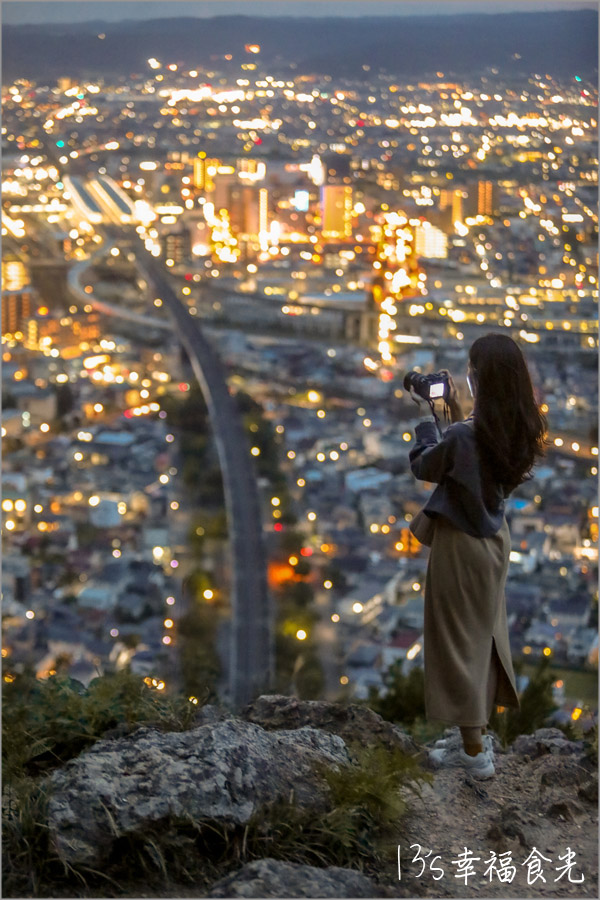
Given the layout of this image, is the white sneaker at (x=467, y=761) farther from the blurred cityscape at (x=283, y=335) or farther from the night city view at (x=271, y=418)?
the blurred cityscape at (x=283, y=335)

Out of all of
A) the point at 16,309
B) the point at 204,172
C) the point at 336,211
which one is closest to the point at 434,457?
the point at 336,211

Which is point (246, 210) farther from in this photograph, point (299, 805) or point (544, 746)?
point (299, 805)

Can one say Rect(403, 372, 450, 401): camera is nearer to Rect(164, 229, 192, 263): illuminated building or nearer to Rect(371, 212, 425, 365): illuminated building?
Rect(371, 212, 425, 365): illuminated building

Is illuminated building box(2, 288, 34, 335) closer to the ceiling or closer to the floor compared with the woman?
closer to the ceiling

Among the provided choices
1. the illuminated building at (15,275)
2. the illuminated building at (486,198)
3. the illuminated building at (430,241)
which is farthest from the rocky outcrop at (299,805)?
the illuminated building at (15,275)

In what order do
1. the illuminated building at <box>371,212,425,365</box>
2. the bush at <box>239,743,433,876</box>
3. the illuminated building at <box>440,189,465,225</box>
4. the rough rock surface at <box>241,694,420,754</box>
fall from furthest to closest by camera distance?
the illuminated building at <box>371,212,425,365</box> → the illuminated building at <box>440,189,465,225</box> → the rough rock surface at <box>241,694,420,754</box> → the bush at <box>239,743,433,876</box>

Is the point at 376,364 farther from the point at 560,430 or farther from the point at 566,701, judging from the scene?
the point at 566,701

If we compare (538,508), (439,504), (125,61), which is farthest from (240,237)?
(439,504)

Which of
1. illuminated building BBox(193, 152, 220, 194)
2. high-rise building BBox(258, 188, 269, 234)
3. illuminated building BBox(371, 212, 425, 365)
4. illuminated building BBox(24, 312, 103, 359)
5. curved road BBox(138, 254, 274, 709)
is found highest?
illuminated building BBox(193, 152, 220, 194)

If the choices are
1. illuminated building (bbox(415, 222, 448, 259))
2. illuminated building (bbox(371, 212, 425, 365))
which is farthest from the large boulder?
illuminated building (bbox(415, 222, 448, 259))
